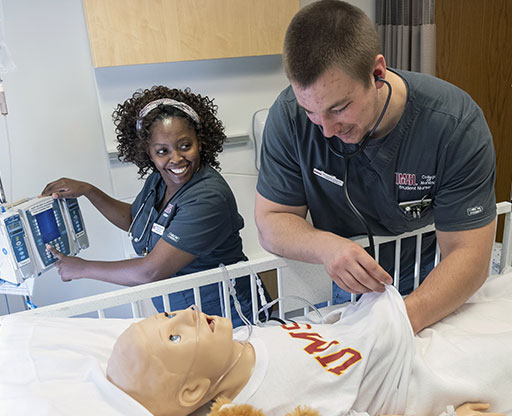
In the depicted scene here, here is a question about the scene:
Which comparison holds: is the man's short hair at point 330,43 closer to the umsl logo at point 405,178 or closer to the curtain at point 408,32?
the umsl logo at point 405,178

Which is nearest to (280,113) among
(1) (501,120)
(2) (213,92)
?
(2) (213,92)

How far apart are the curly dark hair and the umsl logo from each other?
2.37 feet

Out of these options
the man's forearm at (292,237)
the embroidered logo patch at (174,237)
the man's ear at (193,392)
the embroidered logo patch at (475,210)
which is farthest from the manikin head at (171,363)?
the embroidered logo patch at (475,210)

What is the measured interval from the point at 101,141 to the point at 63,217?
0.81 meters

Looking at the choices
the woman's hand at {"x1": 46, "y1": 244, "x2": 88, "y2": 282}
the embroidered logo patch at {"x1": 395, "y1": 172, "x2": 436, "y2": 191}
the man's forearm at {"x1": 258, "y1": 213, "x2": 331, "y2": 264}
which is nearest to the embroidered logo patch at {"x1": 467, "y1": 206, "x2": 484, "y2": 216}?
the embroidered logo patch at {"x1": 395, "y1": 172, "x2": 436, "y2": 191}

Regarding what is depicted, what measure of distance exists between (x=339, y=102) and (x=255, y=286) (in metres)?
0.61

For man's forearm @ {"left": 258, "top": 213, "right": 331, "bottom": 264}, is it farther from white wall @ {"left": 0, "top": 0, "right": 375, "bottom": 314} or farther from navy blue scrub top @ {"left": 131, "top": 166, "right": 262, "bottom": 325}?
white wall @ {"left": 0, "top": 0, "right": 375, "bottom": 314}

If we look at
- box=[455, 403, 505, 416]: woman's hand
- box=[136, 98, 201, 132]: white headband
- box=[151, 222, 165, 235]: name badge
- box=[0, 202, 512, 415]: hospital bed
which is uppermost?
box=[136, 98, 201, 132]: white headband

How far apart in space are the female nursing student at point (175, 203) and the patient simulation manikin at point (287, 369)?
465 mm

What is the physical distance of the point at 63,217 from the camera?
1636 mm

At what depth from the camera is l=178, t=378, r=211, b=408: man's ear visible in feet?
3.29

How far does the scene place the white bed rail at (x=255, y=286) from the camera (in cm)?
127

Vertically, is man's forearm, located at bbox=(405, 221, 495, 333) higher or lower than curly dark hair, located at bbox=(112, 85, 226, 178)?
lower

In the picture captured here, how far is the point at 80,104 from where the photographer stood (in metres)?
2.28
